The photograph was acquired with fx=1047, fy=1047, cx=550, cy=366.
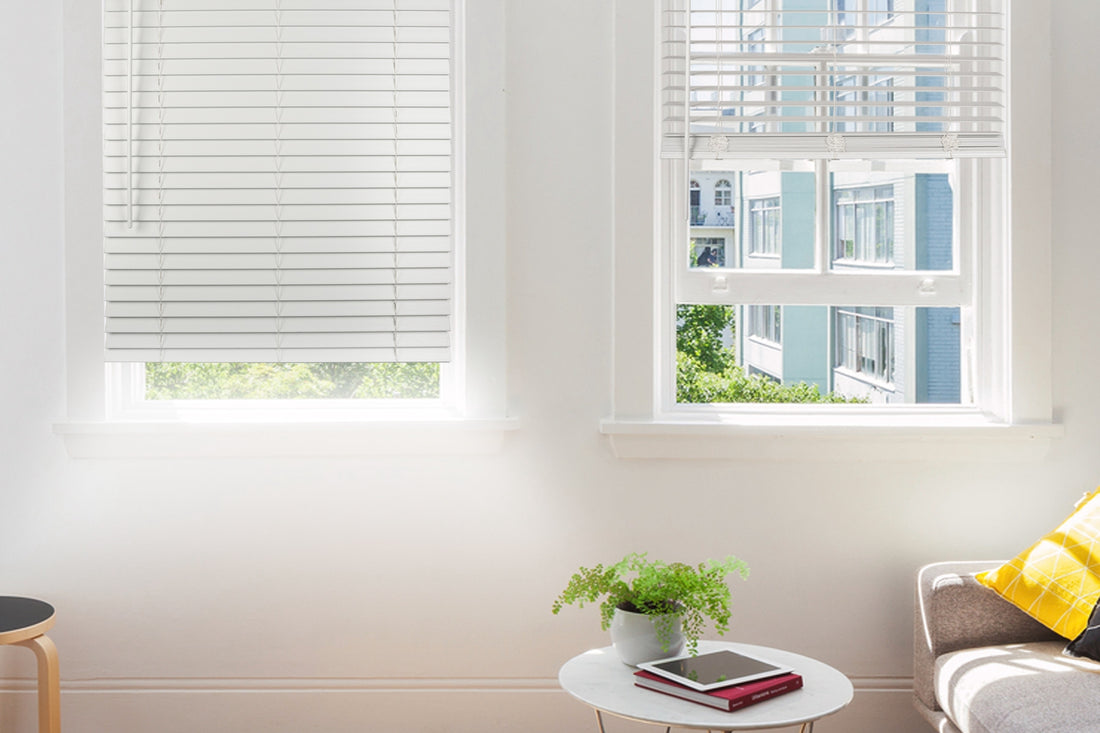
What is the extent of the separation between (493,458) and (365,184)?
82 centimetres

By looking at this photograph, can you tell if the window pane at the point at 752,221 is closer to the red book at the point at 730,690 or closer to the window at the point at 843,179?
the window at the point at 843,179

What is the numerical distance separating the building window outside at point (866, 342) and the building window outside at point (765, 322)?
17cm

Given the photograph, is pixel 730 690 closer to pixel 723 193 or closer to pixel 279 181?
pixel 723 193

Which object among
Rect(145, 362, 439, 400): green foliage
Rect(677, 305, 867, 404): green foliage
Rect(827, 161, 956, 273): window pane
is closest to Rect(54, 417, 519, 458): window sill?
Rect(145, 362, 439, 400): green foliage

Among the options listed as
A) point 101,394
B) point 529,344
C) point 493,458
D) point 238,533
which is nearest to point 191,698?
point 238,533

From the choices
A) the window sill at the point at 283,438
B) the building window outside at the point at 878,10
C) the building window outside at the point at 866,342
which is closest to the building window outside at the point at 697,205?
the building window outside at the point at 866,342

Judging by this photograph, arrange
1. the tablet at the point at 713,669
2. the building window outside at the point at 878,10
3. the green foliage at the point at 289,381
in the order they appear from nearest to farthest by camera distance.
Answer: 1. the tablet at the point at 713,669
2. the building window outside at the point at 878,10
3. the green foliage at the point at 289,381

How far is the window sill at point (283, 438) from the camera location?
9.14ft

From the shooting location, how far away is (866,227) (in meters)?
2.88

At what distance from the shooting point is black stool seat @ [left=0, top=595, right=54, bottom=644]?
2421 mm

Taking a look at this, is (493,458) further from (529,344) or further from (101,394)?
(101,394)

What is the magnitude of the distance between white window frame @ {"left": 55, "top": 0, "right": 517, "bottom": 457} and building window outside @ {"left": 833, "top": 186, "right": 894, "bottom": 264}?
0.94 metres

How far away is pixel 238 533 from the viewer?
9.29 ft

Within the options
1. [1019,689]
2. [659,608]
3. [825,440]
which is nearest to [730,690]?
[659,608]
